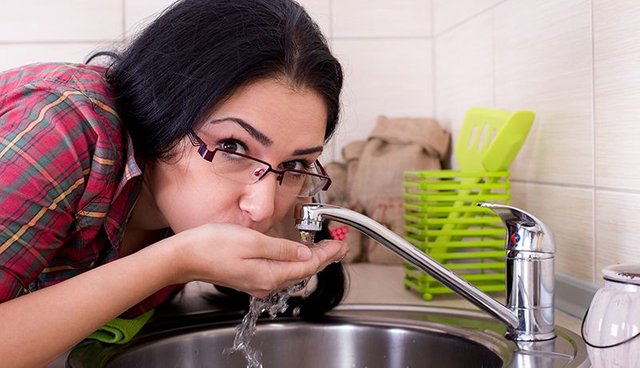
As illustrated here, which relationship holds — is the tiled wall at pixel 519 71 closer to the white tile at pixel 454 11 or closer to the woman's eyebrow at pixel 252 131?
the white tile at pixel 454 11

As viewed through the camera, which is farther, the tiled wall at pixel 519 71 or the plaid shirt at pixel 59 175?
the tiled wall at pixel 519 71

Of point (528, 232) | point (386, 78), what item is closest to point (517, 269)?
point (528, 232)

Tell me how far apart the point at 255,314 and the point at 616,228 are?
1.74 feet

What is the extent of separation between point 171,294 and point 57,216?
1.48 ft

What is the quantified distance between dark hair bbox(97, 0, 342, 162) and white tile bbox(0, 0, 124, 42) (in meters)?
1.03

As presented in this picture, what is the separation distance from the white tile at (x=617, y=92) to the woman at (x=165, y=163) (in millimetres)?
386

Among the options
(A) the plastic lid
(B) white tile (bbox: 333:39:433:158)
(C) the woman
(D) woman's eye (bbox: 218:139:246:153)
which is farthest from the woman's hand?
(B) white tile (bbox: 333:39:433:158)

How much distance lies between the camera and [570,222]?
1.32 metres

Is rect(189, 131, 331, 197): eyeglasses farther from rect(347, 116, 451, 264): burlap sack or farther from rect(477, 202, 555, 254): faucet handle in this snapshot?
rect(347, 116, 451, 264): burlap sack

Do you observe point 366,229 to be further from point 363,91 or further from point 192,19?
point 363,91

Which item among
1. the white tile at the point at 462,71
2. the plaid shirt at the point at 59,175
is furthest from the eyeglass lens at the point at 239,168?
the white tile at the point at 462,71

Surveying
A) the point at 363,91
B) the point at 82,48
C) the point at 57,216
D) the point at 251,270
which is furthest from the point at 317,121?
the point at 82,48

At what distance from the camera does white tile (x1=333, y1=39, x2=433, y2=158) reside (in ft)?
7.02

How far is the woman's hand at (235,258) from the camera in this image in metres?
0.96
